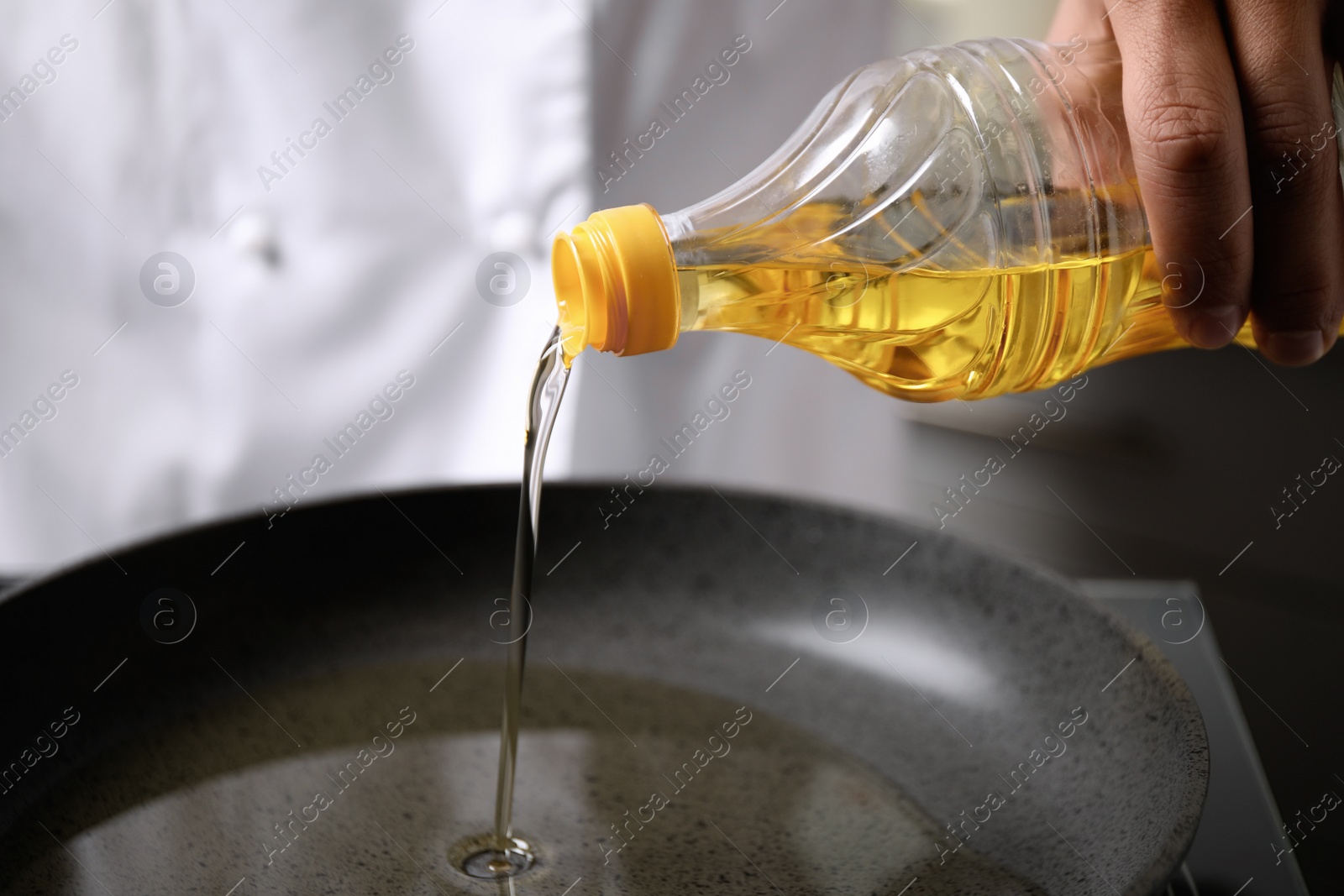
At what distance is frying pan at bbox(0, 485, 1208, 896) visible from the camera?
44cm

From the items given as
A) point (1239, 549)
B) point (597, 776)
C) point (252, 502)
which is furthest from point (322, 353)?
point (1239, 549)

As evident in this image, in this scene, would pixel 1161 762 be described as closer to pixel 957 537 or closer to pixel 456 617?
pixel 957 537

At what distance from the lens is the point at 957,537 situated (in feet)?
1.92

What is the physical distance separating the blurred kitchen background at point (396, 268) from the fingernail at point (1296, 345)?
390 mm

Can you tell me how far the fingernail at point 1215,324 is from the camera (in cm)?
42

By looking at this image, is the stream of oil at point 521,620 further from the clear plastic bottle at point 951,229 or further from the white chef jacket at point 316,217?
the white chef jacket at point 316,217

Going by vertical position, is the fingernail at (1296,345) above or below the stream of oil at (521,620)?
below

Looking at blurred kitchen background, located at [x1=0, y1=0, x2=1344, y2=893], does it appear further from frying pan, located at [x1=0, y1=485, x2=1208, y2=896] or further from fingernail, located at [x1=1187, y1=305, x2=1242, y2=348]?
fingernail, located at [x1=1187, y1=305, x2=1242, y2=348]

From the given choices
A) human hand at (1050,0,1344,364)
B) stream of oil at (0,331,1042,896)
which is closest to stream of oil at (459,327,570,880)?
stream of oil at (0,331,1042,896)

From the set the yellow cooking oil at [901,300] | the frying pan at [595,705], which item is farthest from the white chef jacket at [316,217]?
the yellow cooking oil at [901,300]

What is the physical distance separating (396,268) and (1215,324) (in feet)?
1.96

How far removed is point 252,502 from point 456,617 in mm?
356

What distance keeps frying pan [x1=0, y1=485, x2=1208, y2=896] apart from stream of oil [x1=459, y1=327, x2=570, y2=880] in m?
0.01

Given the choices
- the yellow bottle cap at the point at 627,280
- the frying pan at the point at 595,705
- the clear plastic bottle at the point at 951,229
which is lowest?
the frying pan at the point at 595,705
